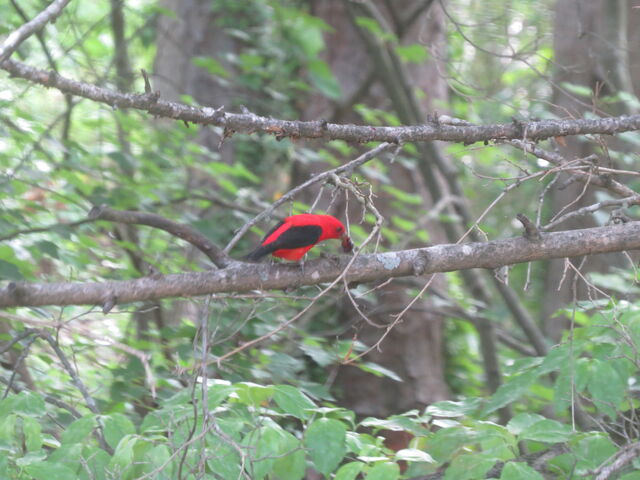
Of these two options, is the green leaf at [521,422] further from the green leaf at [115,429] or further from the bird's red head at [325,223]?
the green leaf at [115,429]

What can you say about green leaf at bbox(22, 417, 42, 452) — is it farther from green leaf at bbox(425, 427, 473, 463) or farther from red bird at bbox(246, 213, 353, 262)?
green leaf at bbox(425, 427, 473, 463)

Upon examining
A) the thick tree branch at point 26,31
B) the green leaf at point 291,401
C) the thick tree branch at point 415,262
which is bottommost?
the green leaf at point 291,401

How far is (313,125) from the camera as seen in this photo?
2.53 m

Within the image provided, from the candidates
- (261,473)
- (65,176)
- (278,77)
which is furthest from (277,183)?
(261,473)

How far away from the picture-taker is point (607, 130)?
2.68 meters

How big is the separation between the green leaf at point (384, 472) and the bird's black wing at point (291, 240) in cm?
120

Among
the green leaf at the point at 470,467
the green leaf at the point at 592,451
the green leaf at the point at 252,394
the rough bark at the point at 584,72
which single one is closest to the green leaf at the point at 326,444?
the green leaf at the point at 252,394

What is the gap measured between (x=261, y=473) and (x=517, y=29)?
751cm

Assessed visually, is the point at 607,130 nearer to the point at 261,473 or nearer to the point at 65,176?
the point at 261,473

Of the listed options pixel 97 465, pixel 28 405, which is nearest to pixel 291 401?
pixel 97 465

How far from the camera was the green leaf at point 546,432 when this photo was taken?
7.38 feet

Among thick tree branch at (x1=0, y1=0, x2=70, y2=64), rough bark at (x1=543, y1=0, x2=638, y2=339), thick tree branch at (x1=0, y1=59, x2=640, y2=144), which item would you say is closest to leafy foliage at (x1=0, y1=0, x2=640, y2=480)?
thick tree branch at (x1=0, y1=59, x2=640, y2=144)

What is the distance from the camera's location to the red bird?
3146 millimetres

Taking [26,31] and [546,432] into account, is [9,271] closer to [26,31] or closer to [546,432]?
[26,31]
